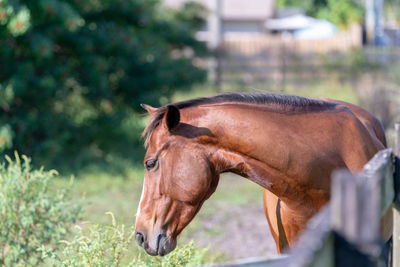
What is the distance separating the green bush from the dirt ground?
1916 millimetres

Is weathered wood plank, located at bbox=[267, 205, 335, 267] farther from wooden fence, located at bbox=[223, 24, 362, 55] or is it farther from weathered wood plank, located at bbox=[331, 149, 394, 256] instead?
wooden fence, located at bbox=[223, 24, 362, 55]

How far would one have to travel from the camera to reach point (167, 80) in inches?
408

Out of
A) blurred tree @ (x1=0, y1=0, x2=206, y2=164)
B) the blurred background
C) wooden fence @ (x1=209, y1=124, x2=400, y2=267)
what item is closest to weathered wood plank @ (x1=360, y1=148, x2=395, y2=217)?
wooden fence @ (x1=209, y1=124, x2=400, y2=267)

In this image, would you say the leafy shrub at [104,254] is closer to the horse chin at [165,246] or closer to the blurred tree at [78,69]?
the horse chin at [165,246]

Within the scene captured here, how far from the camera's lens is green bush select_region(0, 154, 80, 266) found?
3.74 meters

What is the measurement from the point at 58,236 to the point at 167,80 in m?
6.83

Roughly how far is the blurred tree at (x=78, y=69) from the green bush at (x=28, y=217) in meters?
3.74

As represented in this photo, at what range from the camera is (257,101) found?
278 cm

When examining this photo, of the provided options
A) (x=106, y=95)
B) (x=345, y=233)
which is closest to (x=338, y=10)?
(x=106, y=95)

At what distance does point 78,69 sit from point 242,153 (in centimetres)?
723

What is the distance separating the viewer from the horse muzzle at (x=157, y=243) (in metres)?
2.76

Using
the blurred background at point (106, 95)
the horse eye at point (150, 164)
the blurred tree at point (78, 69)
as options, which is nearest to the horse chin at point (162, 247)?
the horse eye at point (150, 164)

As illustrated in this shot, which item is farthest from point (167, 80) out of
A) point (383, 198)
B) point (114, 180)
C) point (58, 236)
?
point (383, 198)

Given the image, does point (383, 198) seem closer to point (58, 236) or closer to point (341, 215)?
point (341, 215)
